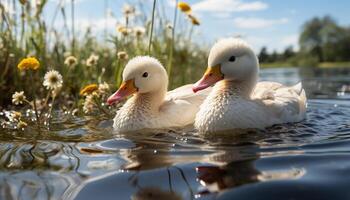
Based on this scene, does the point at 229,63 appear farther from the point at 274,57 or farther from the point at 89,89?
the point at 274,57

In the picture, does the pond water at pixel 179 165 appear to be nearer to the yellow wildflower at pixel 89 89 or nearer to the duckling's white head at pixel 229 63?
the duckling's white head at pixel 229 63

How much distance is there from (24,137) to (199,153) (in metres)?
1.91

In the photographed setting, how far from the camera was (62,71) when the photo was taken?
7.58 metres

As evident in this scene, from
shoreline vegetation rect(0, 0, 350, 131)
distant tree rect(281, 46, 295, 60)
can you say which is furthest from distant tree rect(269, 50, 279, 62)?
shoreline vegetation rect(0, 0, 350, 131)

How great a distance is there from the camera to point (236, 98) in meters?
4.84

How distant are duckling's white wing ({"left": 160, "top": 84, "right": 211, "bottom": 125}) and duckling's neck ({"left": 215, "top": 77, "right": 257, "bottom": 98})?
45 centimetres

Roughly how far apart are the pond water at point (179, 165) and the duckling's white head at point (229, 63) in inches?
26.9

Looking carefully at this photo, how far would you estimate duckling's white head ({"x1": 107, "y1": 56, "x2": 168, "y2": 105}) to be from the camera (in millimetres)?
5234

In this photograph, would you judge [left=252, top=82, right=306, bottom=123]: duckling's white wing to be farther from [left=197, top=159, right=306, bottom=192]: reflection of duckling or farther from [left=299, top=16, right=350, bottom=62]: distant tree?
[left=299, top=16, right=350, bottom=62]: distant tree

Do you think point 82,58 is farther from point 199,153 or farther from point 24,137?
point 199,153

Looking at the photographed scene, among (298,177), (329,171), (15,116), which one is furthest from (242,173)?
(15,116)

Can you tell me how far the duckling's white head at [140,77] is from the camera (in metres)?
5.23

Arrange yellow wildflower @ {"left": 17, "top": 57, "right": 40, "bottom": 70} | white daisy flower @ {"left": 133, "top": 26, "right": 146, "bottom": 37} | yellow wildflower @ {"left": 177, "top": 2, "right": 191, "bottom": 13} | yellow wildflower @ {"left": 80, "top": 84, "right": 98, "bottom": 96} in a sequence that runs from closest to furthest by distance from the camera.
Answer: yellow wildflower @ {"left": 17, "top": 57, "right": 40, "bottom": 70} < yellow wildflower @ {"left": 80, "top": 84, "right": 98, "bottom": 96} < yellow wildflower @ {"left": 177, "top": 2, "right": 191, "bottom": 13} < white daisy flower @ {"left": 133, "top": 26, "right": 146, "bottom": 37}

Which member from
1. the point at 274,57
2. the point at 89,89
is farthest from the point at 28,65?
the point at 274,57
